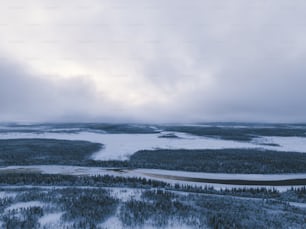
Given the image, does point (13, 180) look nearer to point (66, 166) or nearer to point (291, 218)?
point (66, 166)

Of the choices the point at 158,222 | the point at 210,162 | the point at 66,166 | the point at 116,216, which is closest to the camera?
the point at 158,222

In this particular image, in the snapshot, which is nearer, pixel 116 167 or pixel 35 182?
pixel 35 182

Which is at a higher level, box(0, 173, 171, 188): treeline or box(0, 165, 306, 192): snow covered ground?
box(0, 173, 171, 188): treeline

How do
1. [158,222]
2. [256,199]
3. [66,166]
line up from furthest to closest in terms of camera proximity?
[66,166], [256,199], [158,222]

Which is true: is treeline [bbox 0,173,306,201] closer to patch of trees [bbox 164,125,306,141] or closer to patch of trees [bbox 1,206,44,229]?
patch of trees [bbox 1,206,44,229]

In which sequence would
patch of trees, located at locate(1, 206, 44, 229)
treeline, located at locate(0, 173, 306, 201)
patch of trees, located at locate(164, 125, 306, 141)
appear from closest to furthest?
patch of trees, located at locate(1, 206, 44, 229) → treeline, located at locate(0, 173, 306, 201) → patch of trees, located at locate(164, 125, 306, 141)

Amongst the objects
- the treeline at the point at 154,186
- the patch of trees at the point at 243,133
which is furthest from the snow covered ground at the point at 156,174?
the patch of trees at the point at 243,133

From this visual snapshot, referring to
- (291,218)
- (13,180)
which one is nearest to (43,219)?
(13,180)

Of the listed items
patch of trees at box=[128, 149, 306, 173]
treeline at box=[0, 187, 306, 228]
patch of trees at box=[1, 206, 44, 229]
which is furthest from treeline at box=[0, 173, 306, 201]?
patch of trees at box=[128, 149, 306, 173]

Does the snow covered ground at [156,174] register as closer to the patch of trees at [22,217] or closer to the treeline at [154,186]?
the treeline at [154,186]

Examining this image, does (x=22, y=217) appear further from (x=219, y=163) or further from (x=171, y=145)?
(x=171, y=145)

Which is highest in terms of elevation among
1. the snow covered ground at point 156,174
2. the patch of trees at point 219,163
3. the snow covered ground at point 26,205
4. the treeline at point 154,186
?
the snow covered ground at point 26,205
